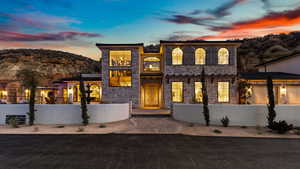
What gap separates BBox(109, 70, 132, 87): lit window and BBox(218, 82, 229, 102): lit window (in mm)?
10143

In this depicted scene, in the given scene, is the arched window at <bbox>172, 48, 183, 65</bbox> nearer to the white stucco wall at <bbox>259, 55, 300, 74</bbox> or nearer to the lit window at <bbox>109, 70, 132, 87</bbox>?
the lit window at <bbox>109, 70, 132, 87</bbox>

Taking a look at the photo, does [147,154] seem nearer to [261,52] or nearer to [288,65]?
[288,65]

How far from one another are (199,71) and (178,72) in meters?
2.33

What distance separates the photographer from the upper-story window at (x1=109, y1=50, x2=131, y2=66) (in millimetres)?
19016

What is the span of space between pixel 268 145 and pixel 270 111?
386 cm

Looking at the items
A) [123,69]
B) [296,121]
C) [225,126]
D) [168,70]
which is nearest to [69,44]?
[123,69]

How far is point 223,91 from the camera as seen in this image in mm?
18281

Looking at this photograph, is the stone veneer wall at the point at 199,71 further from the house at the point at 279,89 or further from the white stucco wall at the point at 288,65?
the white stucco wall at the point at 288,65

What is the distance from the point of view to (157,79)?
19.8 meters

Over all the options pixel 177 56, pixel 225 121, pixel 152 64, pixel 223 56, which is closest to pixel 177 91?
pixel 177 56

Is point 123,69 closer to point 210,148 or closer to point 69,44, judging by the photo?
point 210,148

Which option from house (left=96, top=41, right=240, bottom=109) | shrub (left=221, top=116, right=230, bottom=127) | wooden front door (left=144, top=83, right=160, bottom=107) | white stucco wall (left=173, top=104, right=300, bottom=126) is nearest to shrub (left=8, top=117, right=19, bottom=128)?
house (left=96, top=41, right=240, bottom=109)

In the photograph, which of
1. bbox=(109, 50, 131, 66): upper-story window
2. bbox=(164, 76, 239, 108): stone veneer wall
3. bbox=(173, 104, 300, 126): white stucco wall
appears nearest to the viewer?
bbox=(173, 104, 300, 126): white stucco wall

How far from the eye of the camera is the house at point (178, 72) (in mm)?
18203
